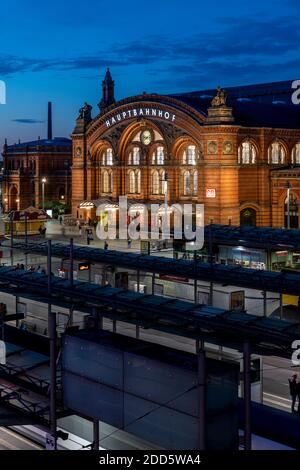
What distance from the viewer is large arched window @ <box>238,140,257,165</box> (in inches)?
2881

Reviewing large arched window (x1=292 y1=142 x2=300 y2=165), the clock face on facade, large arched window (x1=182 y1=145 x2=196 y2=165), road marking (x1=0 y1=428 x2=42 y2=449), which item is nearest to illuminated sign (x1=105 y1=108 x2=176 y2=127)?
the clock face on facade

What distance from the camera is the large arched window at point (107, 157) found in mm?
84750

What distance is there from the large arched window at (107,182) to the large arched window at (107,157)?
3.74 ft

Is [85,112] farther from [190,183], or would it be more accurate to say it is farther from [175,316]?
[175,316]

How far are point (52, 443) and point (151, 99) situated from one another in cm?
6291

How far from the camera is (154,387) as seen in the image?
15477 millimetres

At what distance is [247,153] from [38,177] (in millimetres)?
46235

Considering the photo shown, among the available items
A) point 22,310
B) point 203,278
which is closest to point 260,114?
point 22,310


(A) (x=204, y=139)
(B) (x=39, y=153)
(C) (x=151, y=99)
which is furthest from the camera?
(B) (x=39, y=153)

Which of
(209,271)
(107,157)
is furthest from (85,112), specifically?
(209,271)

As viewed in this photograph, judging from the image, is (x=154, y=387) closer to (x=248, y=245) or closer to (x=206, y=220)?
(x=248, y=245)

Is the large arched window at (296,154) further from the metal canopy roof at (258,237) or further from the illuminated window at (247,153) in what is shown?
the metal canopy roof at (258,237)

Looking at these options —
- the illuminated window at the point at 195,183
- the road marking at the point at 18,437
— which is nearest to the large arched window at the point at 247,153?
the illuminated window at the point at 195,183

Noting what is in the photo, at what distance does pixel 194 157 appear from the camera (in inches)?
2945
